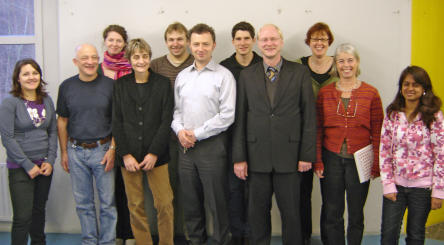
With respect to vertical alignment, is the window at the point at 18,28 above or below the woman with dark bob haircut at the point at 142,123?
above

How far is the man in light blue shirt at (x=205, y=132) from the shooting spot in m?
2.31

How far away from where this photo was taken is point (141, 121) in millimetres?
2398

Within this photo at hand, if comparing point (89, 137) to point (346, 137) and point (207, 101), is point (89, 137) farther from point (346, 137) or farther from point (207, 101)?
point (346, 137)

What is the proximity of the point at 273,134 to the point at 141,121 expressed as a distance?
90 centimetres

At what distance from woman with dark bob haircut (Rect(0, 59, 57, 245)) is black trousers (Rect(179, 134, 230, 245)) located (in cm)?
99

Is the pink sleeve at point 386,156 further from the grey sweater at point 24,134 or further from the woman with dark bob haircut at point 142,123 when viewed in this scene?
the grey sweater at point 24,134

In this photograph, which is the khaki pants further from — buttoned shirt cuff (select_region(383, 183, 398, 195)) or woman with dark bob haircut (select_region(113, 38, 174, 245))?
buttoned shirt cuff (select_region(383, 183, 398, 195))

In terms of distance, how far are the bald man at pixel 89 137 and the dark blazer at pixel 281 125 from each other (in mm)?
977

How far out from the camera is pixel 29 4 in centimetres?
323

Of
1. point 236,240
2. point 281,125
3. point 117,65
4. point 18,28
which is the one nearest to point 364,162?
point 281,125

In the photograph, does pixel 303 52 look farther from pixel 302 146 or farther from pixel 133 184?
pixel 133 184

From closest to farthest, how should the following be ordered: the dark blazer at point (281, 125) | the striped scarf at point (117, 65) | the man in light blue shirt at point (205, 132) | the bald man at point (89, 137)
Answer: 1. the dark blazer at point (281, 125)
2. the man in light blue shirt at point (205, 132)
3. the bald man at point (89, 137)
4. the striped scarf at point (117, 65)

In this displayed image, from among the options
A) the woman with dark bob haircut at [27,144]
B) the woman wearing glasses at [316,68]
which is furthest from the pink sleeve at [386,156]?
the woman with dark bob haircut at [27,144]

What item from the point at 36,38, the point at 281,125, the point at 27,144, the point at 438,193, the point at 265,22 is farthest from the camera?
the point at 36,38
